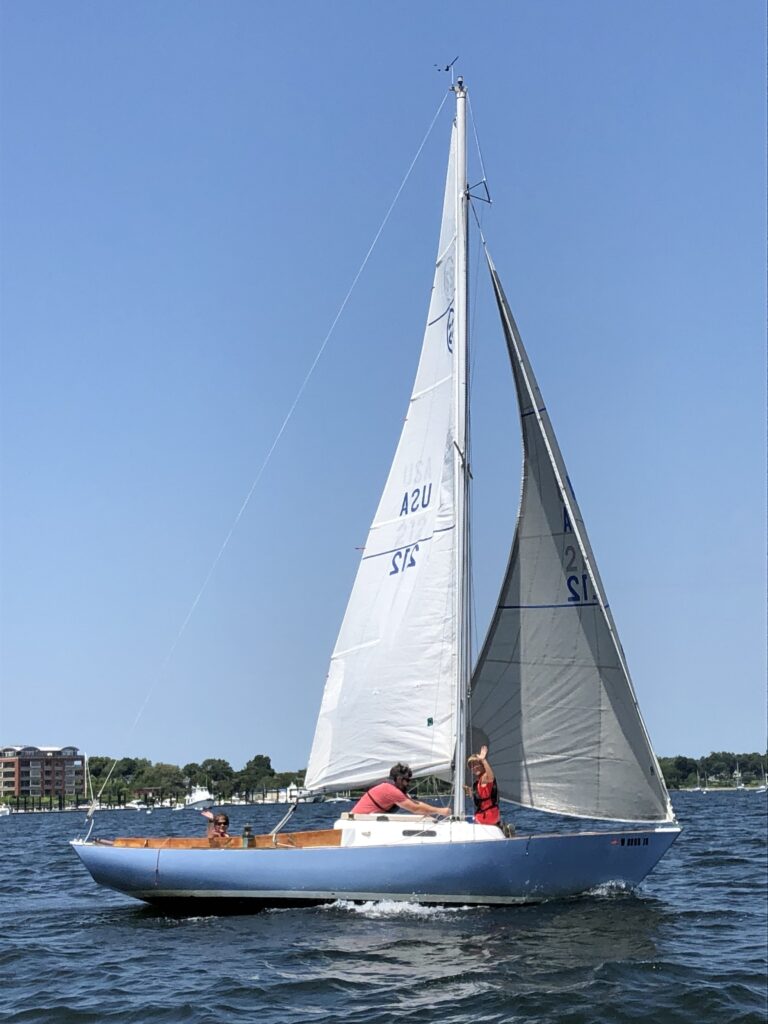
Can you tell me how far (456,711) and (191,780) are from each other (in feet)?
535

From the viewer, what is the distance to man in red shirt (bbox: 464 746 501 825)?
16984mm

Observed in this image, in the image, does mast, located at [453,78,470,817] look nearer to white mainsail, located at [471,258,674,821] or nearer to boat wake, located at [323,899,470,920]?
white mainsail, located at [471,258,674,821]

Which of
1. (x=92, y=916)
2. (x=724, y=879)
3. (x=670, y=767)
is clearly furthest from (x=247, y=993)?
(x=670, y=767)

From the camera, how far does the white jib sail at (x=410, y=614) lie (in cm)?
1841

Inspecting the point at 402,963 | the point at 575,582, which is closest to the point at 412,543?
the point at 575,582

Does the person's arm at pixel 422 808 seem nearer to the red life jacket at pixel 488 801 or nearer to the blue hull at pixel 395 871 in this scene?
the red life jacket at pixel 488 801

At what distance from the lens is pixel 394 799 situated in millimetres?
17438

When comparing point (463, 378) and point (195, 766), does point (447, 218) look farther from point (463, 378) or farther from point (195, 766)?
point (195, 766)

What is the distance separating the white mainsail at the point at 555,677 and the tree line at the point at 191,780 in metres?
154

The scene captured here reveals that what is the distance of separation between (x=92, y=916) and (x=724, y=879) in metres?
11.3

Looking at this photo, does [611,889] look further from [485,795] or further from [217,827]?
[217,827]

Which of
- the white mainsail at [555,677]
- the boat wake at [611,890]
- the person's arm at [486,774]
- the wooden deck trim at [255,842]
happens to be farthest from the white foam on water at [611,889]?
the wooden deck trim at [255,842]

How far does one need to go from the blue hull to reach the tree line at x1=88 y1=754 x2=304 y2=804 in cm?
15382

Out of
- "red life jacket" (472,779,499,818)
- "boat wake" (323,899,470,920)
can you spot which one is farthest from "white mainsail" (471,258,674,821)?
"boat wake" (323,899,470,920)
